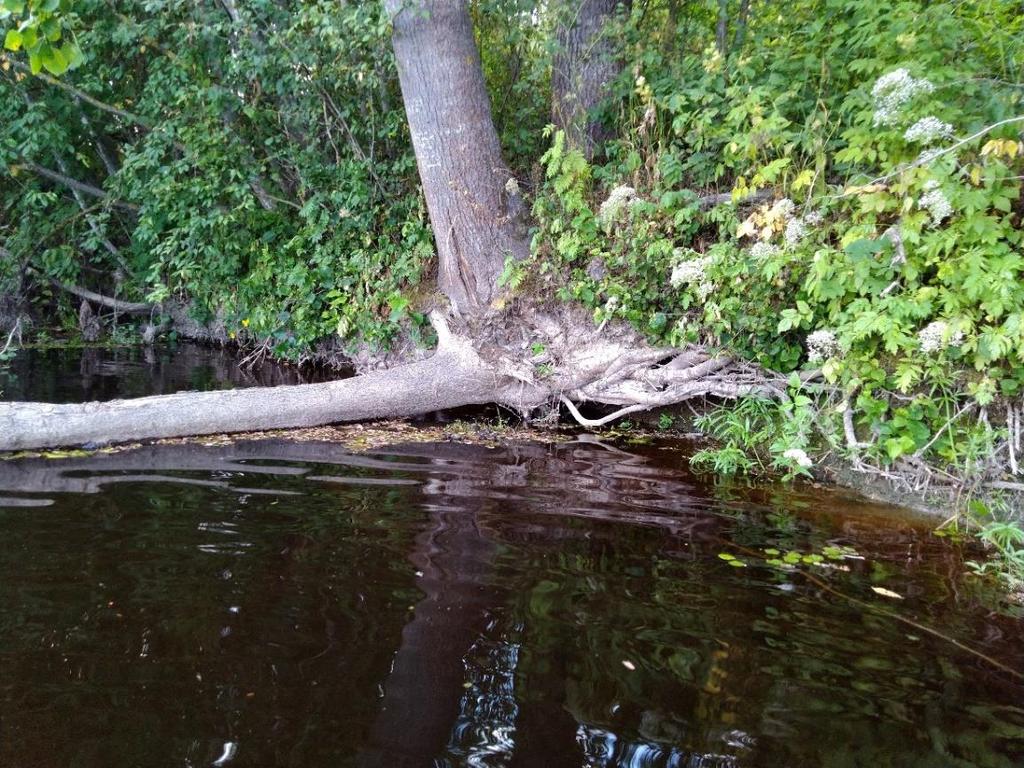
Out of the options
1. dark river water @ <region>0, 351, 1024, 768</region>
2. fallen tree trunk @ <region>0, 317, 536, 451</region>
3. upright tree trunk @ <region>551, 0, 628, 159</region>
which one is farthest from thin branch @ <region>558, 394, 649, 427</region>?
upright tree trunk @ <region>551, 0, 628, 159</region>

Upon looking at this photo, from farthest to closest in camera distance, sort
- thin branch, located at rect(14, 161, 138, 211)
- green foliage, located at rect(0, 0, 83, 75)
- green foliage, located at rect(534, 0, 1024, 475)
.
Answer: thin branch, located at rect(14, 161, 138, 211), green foliage, located at rect(534, 0, 1024, 475), green foliage, located at rect(0, 0, 83, 75)

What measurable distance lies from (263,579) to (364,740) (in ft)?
4.05

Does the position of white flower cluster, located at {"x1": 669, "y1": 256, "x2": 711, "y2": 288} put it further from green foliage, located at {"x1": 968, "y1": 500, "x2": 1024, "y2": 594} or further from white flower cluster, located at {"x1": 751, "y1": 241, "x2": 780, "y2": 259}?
green foliage, located at {"x1": 968, "y1": 500, "x2": 1024, "y2": 594}

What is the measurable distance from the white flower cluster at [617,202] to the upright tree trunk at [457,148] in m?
1.21

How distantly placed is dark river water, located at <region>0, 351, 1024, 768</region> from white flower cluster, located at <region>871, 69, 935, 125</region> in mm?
2537

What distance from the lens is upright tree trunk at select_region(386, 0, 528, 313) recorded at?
6.63 meters

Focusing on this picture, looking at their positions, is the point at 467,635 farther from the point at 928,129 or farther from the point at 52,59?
the point at 928,129

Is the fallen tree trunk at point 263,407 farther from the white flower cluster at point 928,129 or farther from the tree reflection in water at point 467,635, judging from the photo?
the white flower cluster at point 928,129

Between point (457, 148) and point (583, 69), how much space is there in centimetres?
172

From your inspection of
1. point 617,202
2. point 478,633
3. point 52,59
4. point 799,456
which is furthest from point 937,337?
point 52,59

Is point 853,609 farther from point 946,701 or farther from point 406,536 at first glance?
point 406,536

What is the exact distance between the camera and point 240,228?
376 inches

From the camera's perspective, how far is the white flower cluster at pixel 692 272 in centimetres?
548

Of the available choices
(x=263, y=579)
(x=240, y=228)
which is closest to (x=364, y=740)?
(x=263, y=579)
